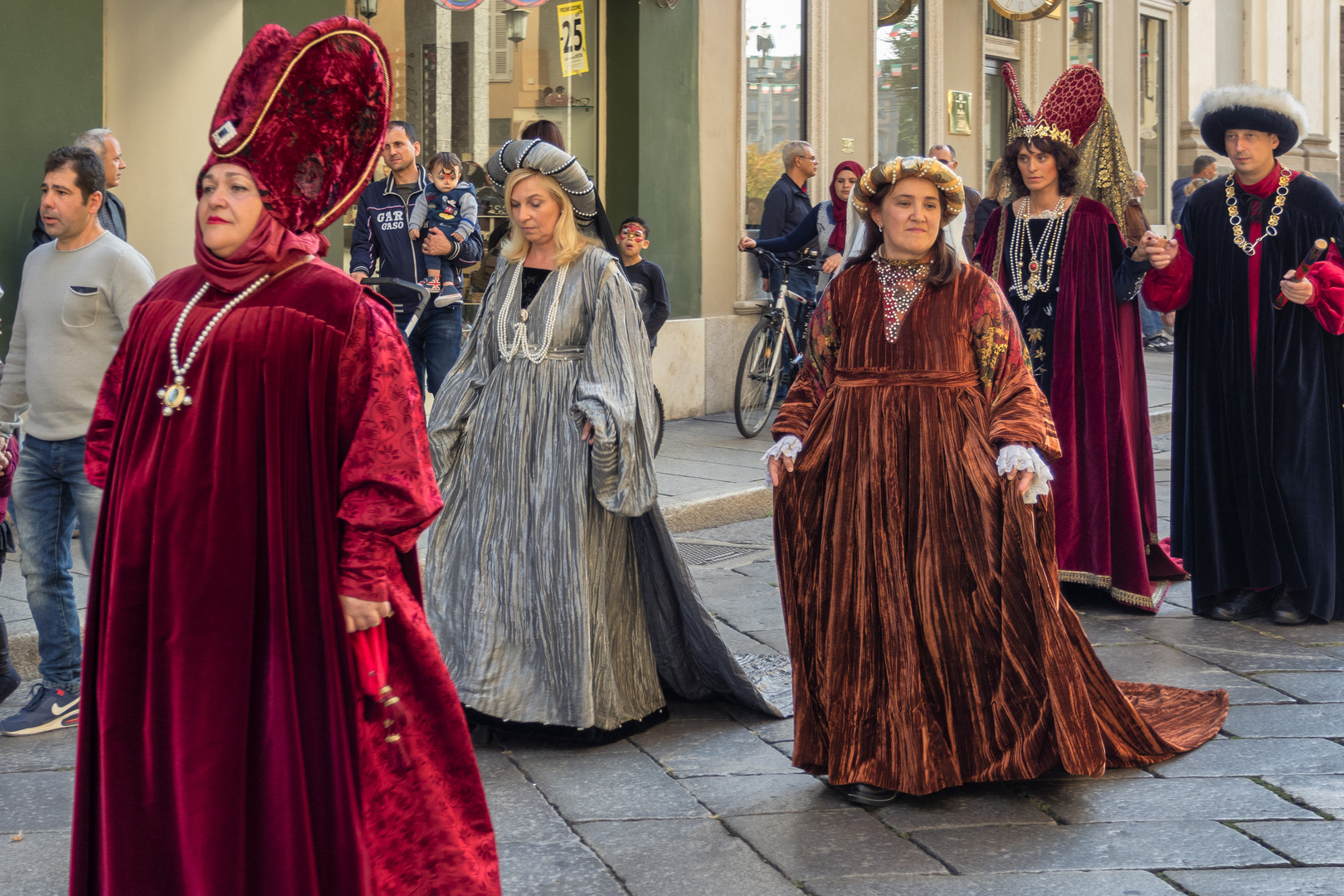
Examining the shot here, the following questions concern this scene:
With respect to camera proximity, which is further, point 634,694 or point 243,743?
point 634,694

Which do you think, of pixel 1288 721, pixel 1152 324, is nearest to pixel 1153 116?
pixel 1152 324

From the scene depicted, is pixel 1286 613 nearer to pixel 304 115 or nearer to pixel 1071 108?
pixel 1071 108

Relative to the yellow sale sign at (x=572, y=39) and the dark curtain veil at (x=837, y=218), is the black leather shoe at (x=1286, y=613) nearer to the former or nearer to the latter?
the dark curtain veil at (x=837, y=218)

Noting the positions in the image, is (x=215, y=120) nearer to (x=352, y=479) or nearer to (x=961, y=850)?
(x=352, y=479)

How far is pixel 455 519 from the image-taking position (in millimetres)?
4598

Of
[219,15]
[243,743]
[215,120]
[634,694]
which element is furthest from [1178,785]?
[219,15]

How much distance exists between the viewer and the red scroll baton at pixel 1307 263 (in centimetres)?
560

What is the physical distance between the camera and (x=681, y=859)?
3529mm

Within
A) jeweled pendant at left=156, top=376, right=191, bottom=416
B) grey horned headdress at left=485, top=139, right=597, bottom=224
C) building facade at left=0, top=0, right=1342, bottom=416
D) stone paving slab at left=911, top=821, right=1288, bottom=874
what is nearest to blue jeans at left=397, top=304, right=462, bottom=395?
building facade at left=0, top=0, right=1342, bottom=416

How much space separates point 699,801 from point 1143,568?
2.87m

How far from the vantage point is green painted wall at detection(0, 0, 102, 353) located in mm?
7102

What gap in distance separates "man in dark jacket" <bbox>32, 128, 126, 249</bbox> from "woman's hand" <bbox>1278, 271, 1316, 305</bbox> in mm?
4556

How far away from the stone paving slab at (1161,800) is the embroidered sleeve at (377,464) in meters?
2.00

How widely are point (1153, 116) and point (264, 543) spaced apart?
59.4ft
